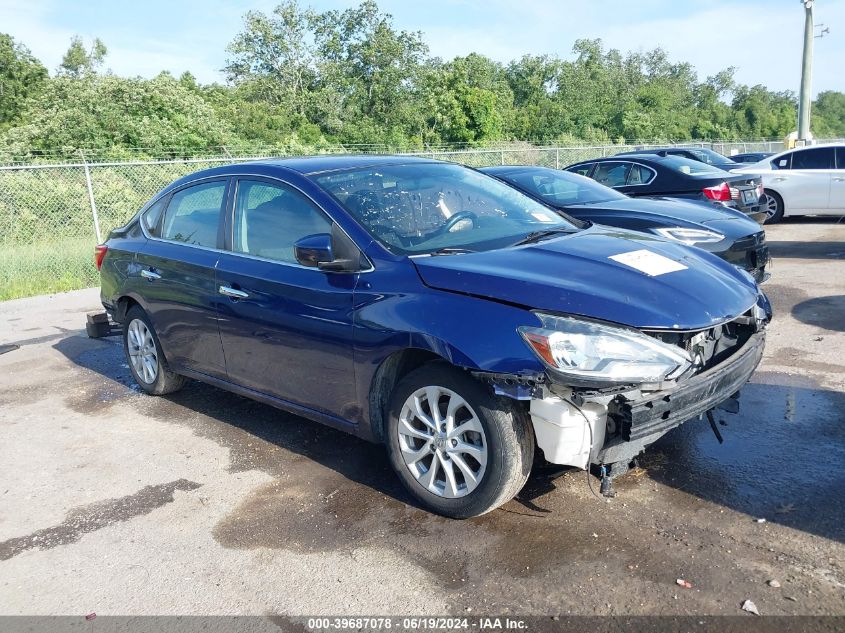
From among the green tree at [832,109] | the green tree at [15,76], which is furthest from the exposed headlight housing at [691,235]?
the green tree at [832,109]

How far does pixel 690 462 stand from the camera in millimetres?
4164

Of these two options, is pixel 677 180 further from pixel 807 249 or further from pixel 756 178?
pixel 807 249

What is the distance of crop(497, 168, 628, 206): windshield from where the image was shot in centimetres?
829

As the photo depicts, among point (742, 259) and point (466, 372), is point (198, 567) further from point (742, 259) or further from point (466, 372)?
point (742, 259)

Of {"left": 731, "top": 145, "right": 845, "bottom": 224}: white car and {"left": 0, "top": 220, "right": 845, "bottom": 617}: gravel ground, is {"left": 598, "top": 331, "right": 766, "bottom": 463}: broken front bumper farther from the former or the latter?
{"left": 731, "top": 145, "right": 845, "bottom": 224}: white car

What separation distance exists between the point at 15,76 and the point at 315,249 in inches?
1697

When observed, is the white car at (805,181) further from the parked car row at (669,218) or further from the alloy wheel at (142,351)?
the alloy wheel at (142,351)

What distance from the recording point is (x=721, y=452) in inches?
168

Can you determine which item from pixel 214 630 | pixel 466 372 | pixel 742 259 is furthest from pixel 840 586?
pixel 742 259

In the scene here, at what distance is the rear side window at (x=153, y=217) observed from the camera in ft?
18.8

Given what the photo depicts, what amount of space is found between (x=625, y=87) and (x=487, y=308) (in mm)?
64912

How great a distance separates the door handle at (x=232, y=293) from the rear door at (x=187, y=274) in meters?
0.09

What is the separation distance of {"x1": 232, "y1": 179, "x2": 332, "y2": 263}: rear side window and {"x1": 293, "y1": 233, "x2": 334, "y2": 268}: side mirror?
0.81 ft

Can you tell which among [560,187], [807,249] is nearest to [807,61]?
[807,249]
